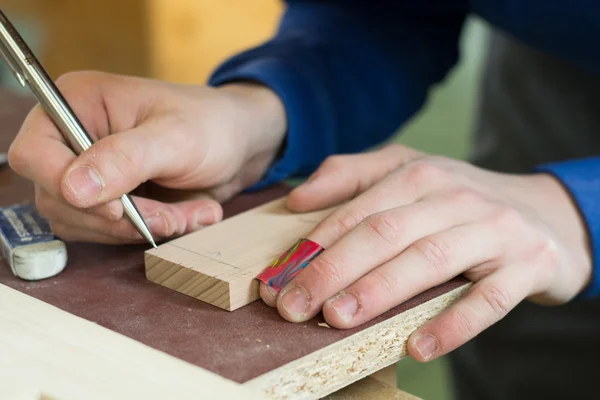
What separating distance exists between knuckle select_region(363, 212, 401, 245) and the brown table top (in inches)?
2.4

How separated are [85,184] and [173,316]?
0.16 m

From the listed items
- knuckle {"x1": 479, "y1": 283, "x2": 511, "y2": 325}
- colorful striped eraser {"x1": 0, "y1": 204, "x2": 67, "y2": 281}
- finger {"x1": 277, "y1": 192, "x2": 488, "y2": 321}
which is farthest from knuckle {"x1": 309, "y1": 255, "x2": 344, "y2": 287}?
colorful striped eraser {"x1": 0, "y1": 204, "x2": 67, "y2": 281}

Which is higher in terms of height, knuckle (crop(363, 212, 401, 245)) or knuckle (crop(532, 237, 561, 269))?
knuckle (crop(363, 212, 401, 245))

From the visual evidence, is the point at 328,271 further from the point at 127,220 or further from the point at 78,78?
the point at 78,78

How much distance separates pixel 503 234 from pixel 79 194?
41 cm

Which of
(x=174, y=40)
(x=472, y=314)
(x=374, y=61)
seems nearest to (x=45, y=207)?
(x=472, y=314)

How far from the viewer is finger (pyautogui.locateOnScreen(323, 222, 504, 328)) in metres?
0.63

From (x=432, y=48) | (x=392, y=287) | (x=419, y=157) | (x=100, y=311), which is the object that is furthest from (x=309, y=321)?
(x=432, y=48)

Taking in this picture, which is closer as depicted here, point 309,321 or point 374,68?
point 309,321

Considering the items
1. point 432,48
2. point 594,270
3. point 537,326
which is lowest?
point 537,326

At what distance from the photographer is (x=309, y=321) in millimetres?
636

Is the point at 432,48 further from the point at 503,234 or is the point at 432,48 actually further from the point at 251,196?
the point at 503,234

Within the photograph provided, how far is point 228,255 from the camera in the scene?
705 millimetres

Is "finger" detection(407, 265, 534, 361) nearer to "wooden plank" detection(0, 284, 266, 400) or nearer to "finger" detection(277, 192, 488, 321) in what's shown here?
"finger" detection(277, 192, 488, 321)
